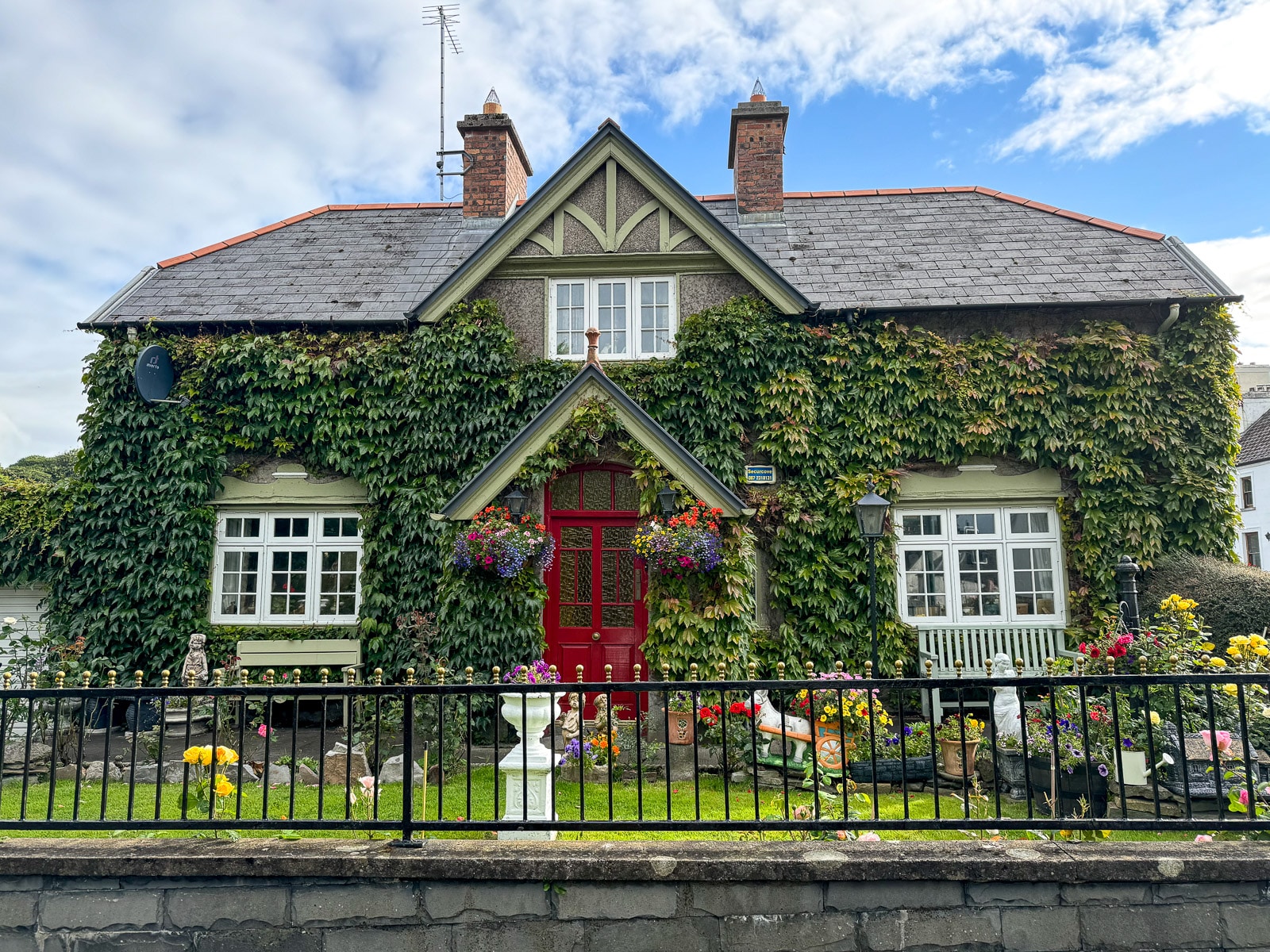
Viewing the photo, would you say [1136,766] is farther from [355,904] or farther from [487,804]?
[355,904]

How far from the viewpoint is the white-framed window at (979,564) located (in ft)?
34.6

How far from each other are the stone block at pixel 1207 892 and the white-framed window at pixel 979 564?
6.78 meters

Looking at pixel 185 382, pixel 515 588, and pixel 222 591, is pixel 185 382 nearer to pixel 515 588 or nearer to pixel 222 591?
pixel 222 591

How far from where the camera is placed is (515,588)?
9.32 metres

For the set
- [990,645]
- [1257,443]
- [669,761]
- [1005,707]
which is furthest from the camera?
[1257,443]

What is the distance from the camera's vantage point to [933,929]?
3.72 m

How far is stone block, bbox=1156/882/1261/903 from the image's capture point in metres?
3.73

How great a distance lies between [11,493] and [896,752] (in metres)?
12.2

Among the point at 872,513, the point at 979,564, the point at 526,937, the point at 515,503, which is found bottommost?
the point at 526,937

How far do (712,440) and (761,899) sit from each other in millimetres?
7311

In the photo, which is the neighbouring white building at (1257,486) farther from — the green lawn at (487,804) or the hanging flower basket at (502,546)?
the hanging flower basket at (502,546)

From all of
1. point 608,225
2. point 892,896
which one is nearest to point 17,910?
point 892,896

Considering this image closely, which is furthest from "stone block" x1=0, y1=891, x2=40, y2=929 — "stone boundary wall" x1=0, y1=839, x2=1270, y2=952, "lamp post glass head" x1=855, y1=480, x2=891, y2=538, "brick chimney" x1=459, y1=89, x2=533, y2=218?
"brick chimney" x1=459, y1=89, x2=533, y2=218

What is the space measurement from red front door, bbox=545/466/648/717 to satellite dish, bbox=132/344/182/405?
19.3 ft
